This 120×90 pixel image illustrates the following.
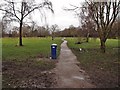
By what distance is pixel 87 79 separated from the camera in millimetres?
10055

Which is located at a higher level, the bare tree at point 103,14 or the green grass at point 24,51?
the bare tree at point 103,14

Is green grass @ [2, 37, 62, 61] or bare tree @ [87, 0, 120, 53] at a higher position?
bare tree @ [87, 0, 120, 53]

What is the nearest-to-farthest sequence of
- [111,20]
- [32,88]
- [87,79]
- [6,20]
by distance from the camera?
[32,88], [87,79], [111,20], [6,20]

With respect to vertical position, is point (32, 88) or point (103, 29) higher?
point (103, 29)

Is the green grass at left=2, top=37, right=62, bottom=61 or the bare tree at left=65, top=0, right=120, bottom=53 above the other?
the bare tree at left=65, top=0, right=120, bottom=53

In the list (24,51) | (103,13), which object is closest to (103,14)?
(103,13)

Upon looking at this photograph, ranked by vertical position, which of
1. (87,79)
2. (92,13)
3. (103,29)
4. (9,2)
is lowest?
(87,79)

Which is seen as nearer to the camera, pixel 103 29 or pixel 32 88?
pixel 32 88

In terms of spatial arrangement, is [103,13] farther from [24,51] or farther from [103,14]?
[24,51]

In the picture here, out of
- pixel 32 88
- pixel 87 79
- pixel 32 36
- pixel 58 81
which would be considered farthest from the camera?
pixel 32 36

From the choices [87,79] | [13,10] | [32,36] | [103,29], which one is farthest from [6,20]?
[32,36]

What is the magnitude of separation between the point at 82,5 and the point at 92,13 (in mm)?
1599

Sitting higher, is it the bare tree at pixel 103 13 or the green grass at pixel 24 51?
the bare tree at pixel 103 13

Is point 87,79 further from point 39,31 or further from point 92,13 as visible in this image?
point 39,31
